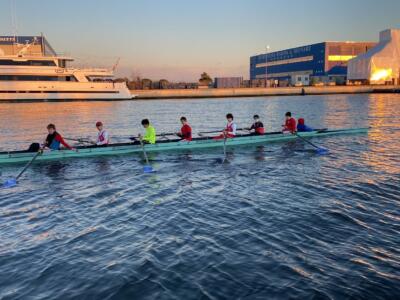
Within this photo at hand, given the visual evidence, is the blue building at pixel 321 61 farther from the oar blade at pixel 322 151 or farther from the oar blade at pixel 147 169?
the oar blade at pixel 147 169

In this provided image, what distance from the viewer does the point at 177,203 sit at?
41.9 ft

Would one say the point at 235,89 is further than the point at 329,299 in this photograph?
Yes

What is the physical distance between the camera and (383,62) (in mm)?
110438

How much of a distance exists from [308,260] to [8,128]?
35831 millimetres

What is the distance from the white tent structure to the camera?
109938 mm

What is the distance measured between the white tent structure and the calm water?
340 ft

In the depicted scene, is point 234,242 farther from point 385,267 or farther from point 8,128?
point 8,128

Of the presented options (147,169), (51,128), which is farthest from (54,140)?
(147,169)

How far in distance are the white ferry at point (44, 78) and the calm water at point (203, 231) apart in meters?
60.0

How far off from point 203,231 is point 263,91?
4169 inches

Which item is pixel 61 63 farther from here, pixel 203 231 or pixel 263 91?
Result: pixel 203 231

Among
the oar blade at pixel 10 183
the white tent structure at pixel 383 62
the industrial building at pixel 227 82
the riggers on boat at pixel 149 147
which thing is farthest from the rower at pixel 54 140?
the white tent structure at pixel 383 62

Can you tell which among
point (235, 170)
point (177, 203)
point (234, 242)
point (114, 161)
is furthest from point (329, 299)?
point (114, 161)

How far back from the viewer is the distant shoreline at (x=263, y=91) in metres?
105
